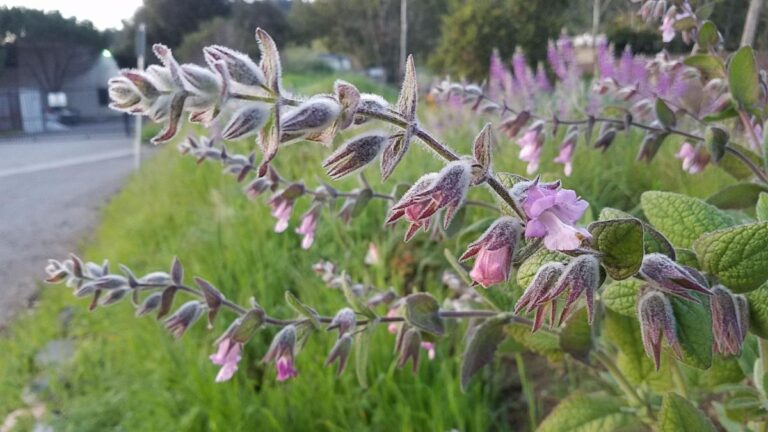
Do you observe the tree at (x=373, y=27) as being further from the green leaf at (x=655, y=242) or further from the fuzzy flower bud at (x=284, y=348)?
the green leaf at (x=655, y=242)

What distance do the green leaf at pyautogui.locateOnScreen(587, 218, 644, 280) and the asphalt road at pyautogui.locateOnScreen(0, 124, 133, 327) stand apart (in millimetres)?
2294

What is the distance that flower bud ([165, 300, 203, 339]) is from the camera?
23.3 inches

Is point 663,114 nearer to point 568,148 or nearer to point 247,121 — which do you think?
point 568,148

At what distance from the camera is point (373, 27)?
708 cm

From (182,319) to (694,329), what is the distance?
1.45 feet

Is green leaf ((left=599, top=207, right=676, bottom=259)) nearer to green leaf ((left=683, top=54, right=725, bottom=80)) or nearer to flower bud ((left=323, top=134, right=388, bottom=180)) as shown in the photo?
flower bud ((left=323, top=134, right=388, bottom=180))

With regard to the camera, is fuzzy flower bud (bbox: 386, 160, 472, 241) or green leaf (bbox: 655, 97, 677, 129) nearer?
fuzzy flower bud (bbox: 386, 160, 472, 241)

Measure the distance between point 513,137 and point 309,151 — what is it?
2.53 meters

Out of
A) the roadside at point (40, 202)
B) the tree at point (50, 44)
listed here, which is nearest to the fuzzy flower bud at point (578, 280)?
the tree at point (50, 44)

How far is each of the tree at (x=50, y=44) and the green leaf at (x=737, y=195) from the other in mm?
1849

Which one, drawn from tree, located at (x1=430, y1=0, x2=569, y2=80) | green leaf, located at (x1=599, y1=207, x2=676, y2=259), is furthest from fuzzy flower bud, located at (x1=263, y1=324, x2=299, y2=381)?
tree, located at (x1=430, y1=0, x2=569, y2=80)

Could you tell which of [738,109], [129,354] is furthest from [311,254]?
[738,109]

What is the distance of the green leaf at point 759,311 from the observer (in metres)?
0.39

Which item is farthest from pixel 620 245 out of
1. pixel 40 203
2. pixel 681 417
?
pixel 40 203
